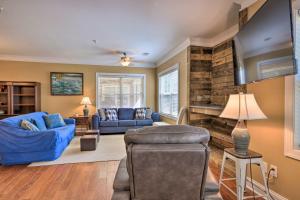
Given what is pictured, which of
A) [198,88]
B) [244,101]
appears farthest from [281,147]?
[198,88]

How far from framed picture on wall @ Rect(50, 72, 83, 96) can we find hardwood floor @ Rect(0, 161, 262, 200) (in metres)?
3.39

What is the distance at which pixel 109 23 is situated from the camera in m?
3.21

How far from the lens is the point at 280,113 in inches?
77.0

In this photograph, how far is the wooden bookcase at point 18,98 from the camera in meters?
5.32

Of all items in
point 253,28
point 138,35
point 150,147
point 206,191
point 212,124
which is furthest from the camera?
point 212,124

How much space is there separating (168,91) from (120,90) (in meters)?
2.01

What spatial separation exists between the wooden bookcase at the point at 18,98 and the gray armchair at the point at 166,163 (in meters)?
5.71

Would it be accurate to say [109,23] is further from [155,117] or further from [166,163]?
[155,117]

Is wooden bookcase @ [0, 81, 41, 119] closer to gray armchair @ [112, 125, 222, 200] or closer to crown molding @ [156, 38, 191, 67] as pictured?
crown molding @ [156, 38, 191, 67]

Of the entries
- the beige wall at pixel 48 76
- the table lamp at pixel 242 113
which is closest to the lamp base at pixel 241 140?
the table lamp at pixel 242 113

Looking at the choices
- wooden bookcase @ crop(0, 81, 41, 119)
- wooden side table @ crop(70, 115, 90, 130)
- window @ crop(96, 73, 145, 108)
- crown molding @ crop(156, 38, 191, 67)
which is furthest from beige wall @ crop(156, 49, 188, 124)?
wooden bookcase @ crop(0, 81, 41, 119)

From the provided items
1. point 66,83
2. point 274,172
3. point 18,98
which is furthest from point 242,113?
point 18,98

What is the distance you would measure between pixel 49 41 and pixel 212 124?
14.1ft

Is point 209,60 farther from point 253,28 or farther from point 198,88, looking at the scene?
point 253,28
